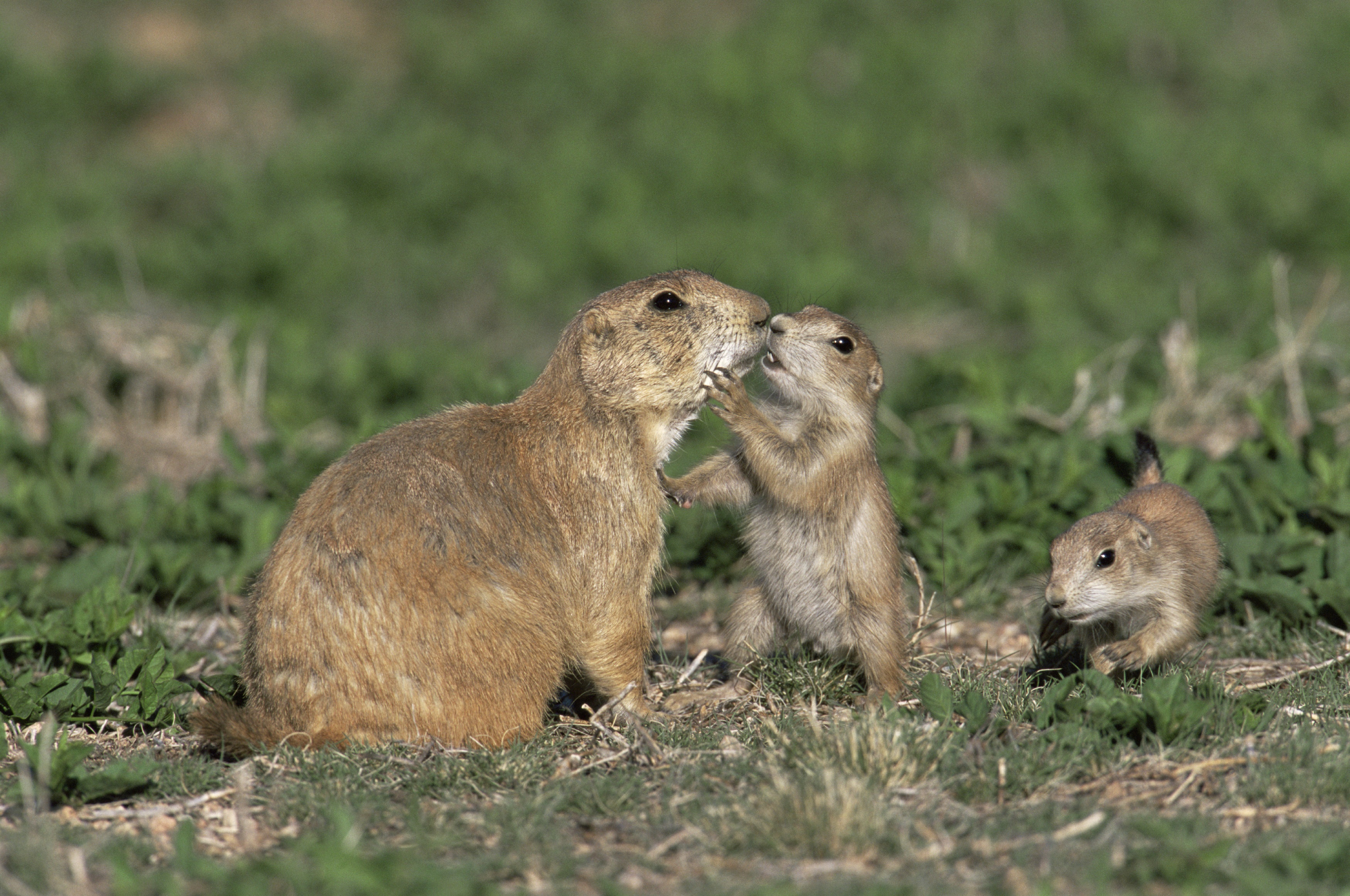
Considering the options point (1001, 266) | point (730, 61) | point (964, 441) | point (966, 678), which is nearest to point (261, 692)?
point (966, 678)

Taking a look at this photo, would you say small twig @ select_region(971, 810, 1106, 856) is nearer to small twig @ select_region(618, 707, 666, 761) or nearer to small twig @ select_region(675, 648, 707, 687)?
small twig @ select_region(618, 707, 666, 761)

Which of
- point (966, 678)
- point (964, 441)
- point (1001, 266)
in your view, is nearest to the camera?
point (966, 678)

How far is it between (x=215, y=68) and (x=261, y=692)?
36.4ft

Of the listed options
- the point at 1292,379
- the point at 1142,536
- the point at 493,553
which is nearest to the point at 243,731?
the point at 493,553

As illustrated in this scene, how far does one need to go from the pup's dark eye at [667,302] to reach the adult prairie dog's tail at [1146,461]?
1.92m

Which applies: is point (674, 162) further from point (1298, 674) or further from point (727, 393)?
point (1298, 674)

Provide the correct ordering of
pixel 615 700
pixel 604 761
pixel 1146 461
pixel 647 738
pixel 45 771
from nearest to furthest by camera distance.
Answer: pixel 45 771, pixel 604 761, pixel 647 738, pixel 615 700, pixel 1146 461

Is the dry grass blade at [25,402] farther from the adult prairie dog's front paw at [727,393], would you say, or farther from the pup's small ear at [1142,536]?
the pup's small ear at [1142,536]

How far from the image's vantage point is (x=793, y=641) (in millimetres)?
5094

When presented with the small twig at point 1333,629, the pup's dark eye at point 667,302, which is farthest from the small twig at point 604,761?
the small twig at point 1333,629

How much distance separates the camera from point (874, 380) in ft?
16.8

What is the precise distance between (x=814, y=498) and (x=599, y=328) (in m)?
0.96

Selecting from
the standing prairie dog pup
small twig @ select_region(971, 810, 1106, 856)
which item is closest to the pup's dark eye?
the standing prairie dog pup

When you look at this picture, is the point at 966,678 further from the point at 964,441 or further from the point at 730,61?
the point at 730,61
